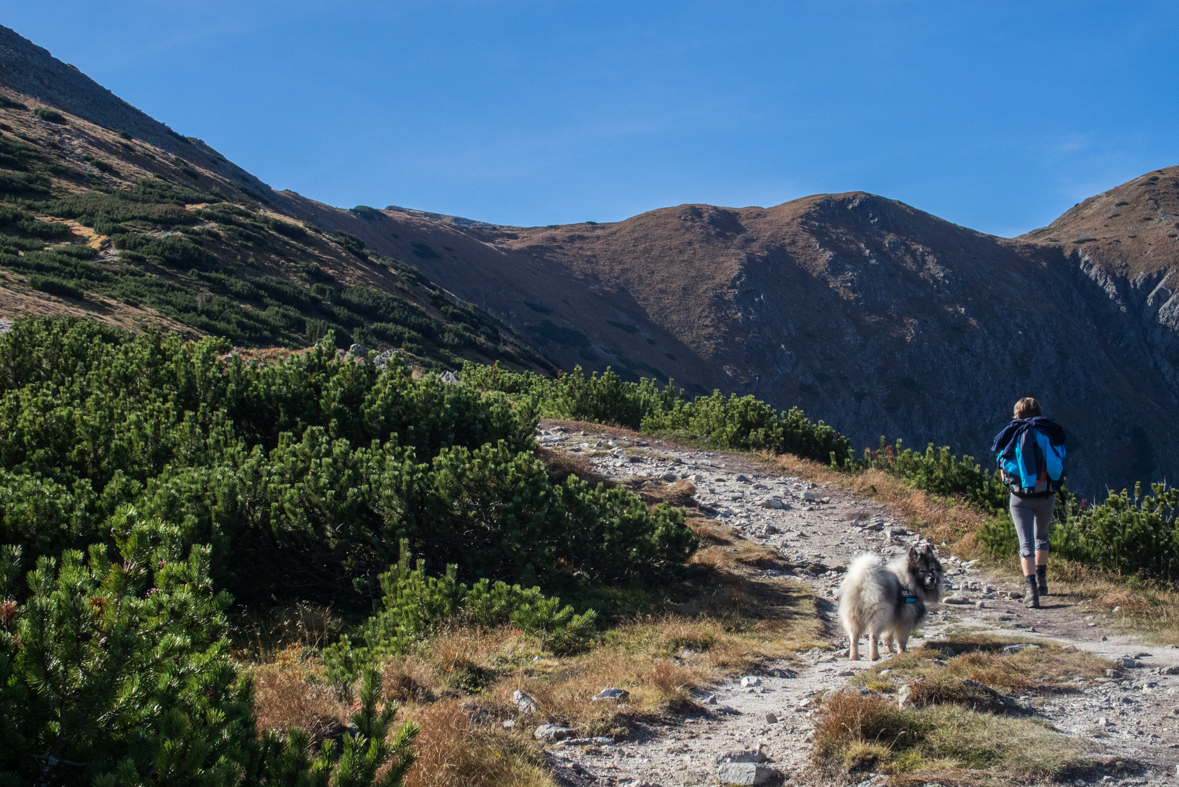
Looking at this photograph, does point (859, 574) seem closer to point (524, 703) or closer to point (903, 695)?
point (903, 695)

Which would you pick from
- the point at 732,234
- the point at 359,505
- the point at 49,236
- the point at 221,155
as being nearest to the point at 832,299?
the point at 732,234

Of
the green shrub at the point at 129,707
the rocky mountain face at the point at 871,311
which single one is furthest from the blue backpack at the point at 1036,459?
the rocky mountain face at the point at 871,311

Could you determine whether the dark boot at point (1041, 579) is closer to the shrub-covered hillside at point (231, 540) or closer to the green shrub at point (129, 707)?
the shrub-covered hillside at point (231, 540)

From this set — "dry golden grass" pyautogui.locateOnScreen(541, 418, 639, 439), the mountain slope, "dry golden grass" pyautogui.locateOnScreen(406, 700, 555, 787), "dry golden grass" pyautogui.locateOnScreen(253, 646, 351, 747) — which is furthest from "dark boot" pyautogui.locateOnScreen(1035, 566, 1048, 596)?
the mountain slope

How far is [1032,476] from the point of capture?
6477mm

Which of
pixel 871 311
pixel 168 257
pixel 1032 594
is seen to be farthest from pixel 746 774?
pixel 871 311

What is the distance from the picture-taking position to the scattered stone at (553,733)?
12.1 feet

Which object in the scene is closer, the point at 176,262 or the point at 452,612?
the point at 452,612

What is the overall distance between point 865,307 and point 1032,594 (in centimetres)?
8970

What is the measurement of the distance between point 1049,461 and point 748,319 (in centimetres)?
8390

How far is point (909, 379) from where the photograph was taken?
82688 millimetres

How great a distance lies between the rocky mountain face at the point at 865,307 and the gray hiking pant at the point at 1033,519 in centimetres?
6250

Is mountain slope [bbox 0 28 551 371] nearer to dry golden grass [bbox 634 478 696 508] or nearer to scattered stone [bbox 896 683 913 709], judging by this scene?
dry golden grass [bbox 634 478 696 508]

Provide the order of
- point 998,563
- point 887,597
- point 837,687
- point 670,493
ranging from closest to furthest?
point 837,687 < point 887,597 < point 998,563 < point 670,493
